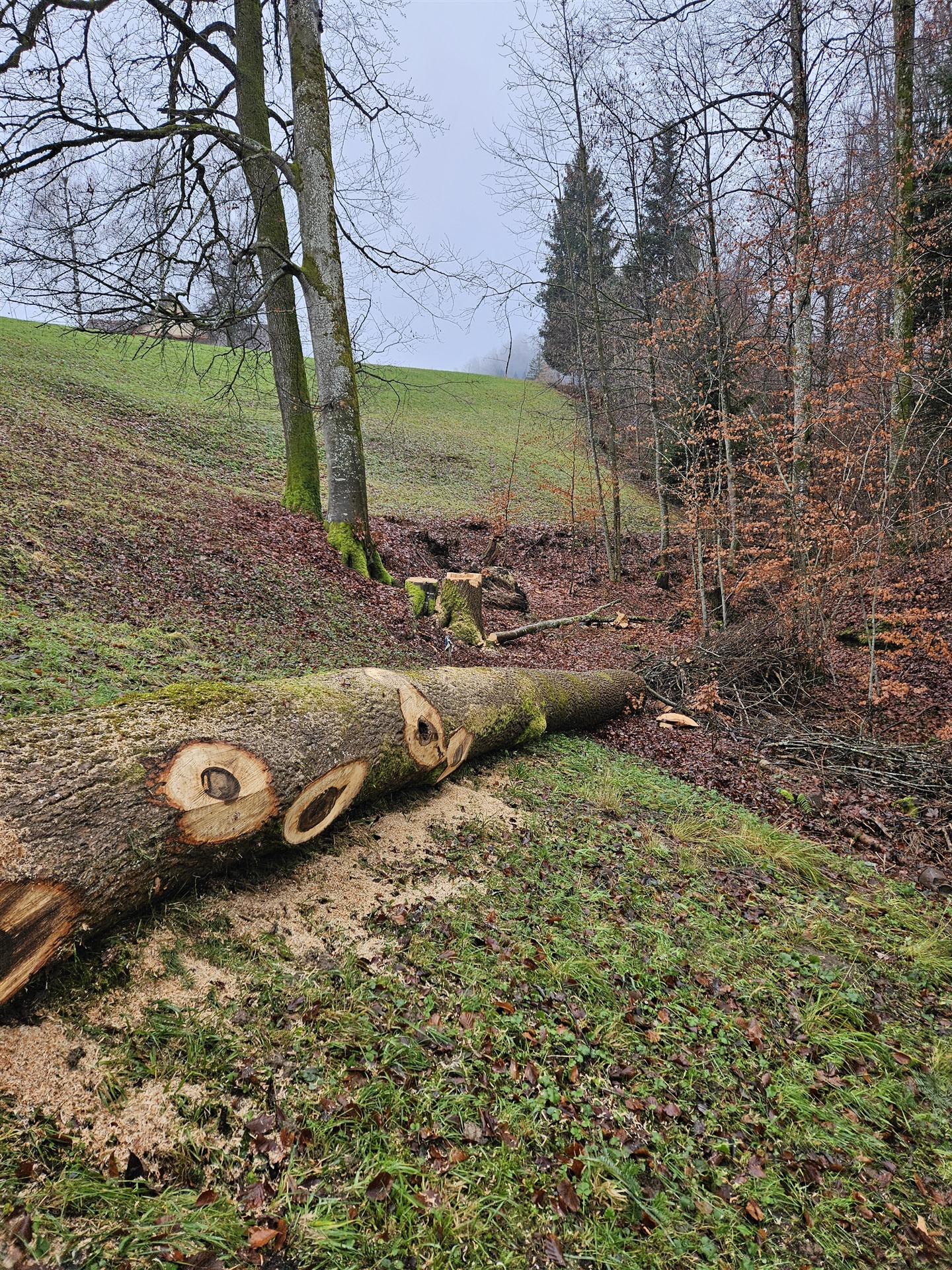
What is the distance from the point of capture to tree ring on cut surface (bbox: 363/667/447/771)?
3859 mm

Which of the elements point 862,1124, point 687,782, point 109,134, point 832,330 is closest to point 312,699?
point 862,1124

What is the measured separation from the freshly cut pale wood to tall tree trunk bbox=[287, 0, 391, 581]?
17.7 feet

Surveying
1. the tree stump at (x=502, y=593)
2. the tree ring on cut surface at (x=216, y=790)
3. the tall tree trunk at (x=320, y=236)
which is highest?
the tall tree trunk at (x=320, y=236)

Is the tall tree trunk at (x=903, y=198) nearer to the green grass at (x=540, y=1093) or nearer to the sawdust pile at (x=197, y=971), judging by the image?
the green grass at (x=540, y=1093)

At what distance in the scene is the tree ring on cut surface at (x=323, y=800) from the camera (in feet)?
9.62

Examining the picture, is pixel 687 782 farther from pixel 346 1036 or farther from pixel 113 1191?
pixel 113 1191

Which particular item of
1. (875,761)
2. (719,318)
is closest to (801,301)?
(719,318)

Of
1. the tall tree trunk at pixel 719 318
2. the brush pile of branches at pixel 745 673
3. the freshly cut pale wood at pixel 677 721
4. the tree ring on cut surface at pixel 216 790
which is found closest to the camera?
the tree ring on cut surface at pixel 216 790

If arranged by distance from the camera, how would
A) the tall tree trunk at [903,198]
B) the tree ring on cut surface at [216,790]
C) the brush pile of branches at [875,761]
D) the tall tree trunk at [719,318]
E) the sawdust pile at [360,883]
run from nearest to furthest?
the tree ring on cut surface at [216,790] → the sawdust pile at [360,883] → the brush pile of branches at [875,761] → the tall tree trunk at [719,318] → the tall tree trunk at [903,198]

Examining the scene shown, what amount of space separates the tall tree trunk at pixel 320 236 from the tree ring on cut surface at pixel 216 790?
20.3 feet

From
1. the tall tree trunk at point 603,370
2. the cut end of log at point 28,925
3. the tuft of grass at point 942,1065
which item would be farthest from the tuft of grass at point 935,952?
the tall tree trunk at point 603,370

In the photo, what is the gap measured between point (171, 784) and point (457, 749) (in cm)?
232

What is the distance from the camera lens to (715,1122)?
2264mm

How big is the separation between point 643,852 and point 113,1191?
3.30 meters
